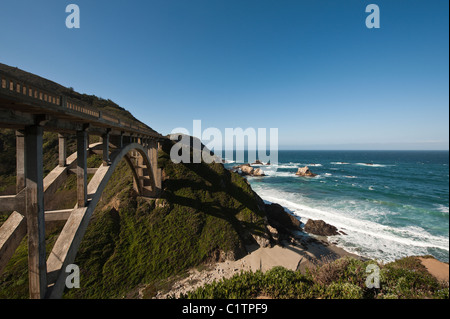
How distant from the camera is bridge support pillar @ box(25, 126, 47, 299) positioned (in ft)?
16.4

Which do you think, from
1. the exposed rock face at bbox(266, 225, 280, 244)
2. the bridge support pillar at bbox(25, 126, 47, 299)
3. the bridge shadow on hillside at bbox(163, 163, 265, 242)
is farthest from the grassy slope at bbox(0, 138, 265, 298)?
the bridge support pillar at bbox(25, 126, 47, 299)

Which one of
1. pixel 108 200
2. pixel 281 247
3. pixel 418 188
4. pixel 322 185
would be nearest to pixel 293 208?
pixel 281 247

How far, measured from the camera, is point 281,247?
17.3 meters

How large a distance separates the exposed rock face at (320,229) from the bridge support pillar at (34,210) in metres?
24.6

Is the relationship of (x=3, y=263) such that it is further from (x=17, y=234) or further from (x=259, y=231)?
(x=259, y=231)

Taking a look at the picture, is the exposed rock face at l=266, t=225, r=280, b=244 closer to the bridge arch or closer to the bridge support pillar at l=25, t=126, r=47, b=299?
the bridge arch

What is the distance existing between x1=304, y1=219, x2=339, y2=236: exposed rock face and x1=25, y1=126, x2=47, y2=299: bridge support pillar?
80.8 ft

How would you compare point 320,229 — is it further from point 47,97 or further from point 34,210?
point 47,97

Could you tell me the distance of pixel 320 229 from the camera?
72.5 ft

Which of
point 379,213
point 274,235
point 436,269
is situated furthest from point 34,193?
point 379,213

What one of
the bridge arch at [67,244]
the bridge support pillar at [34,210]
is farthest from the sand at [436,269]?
the bridge support pillar at [34,210]

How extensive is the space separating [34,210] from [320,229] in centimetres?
2630

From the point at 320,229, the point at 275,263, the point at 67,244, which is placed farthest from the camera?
the point at 320,229

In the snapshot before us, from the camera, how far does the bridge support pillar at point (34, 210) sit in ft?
16.4
